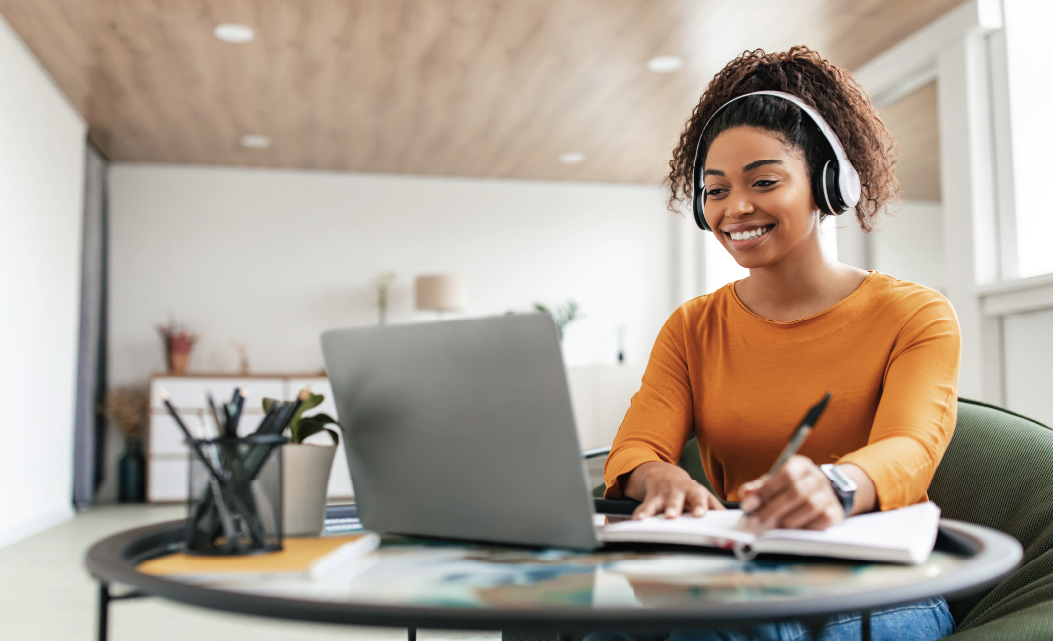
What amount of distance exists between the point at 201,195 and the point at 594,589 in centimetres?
665

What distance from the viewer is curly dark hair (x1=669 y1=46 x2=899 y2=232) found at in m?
1.12

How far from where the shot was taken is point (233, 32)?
159 inches

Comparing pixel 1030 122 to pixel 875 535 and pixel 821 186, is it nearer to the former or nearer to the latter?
pixel 821 186

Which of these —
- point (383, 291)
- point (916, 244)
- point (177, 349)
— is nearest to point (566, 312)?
point (383, 291)

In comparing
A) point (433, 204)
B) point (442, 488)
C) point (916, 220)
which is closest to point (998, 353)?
point (916, 220)

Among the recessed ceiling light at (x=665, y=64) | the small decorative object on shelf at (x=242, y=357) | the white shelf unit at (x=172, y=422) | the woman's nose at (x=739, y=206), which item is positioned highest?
the recessed ceiling light at (x=665, y=64)

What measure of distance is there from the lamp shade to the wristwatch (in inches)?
220

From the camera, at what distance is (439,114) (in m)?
5.30

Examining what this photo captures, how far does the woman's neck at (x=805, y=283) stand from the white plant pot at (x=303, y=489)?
67 centimetres

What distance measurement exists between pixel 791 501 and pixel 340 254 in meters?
6.32

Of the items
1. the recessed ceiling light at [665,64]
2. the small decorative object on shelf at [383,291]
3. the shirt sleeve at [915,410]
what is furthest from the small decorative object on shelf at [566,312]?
the shirt sleeve at [915,410]

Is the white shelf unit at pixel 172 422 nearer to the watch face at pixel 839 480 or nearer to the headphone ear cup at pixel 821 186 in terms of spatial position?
the headphone ear cup at pixel 821 186

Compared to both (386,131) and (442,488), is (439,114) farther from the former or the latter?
(442,488)

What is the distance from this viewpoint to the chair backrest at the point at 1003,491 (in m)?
1.03
